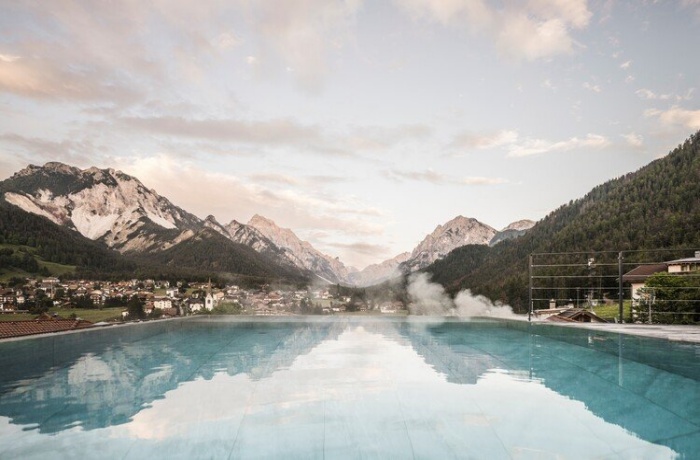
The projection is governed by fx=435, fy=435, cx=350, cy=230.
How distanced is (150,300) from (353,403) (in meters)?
71.7

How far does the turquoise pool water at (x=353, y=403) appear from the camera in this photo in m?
4.22

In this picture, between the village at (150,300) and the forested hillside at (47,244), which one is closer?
the village at (150,300)

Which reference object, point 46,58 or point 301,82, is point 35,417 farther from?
point 46,58

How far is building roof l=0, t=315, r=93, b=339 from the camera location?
40.9ft

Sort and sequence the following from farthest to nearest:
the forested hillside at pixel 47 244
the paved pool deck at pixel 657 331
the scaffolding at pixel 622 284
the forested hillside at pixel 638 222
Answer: the forested hillside at pixel 47 244 < the forested hillside at pixel 638 222 < the scaffolding at pixel 622 284 < the paved pool deck at pixel 657 331

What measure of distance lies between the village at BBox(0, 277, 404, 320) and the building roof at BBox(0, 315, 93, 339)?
29.7m

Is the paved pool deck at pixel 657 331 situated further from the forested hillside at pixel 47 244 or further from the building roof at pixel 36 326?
the forested hillside at pixel 47 244

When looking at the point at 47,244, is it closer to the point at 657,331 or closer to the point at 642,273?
the point at 642,273

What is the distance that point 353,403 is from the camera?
587cm

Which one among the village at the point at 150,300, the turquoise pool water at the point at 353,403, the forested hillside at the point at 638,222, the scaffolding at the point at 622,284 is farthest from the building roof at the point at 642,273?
the turquoise pool water at the point at 353,403

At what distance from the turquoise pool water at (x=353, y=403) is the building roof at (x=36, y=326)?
1.84 meters

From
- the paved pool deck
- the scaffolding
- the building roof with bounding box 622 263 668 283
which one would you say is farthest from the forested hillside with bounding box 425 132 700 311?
the paved pool deck

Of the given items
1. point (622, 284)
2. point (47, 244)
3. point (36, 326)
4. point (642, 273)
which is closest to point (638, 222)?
point (642, 273)

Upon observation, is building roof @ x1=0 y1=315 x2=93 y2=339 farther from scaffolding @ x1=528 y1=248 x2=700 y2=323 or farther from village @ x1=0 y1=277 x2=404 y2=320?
village @ x1=0 y1=277 x2=404 y2=320
